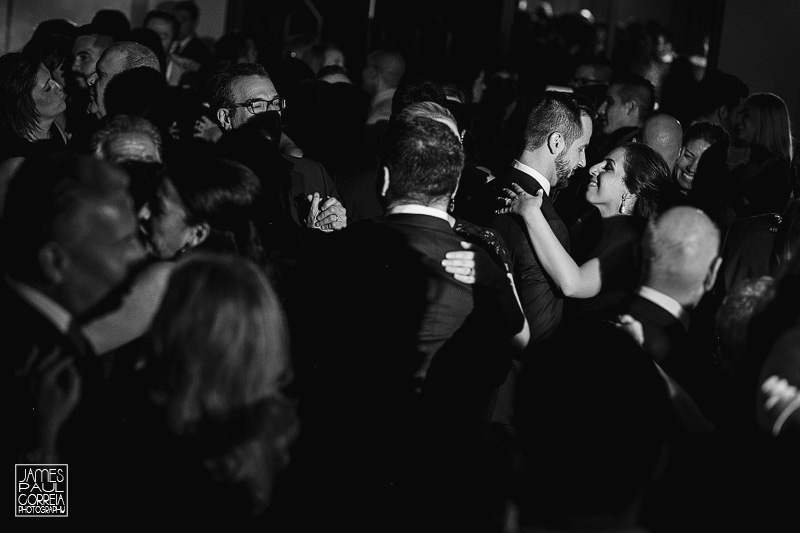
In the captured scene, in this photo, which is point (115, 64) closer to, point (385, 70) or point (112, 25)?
point (112, 25)

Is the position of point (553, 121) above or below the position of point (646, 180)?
above

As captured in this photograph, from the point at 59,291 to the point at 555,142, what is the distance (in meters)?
2.23

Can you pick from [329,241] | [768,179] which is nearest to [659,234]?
[329,241]

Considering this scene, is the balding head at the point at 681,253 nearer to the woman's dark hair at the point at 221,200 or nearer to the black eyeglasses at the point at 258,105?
the woman's dark hair at the point at 221,200

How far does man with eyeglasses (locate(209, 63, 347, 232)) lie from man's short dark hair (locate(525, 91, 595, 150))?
0.89 m

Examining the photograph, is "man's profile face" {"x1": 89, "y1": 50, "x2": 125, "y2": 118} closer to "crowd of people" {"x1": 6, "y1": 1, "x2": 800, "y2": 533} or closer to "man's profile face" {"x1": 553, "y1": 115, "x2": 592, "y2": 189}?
"crowd of people" {"x1": 6, "y1": 1, "x2": 800, "y2": 533}

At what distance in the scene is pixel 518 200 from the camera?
3.47 m

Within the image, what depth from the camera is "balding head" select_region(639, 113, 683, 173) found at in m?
4.61

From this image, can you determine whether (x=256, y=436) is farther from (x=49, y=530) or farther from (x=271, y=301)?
(x=49, y=530)

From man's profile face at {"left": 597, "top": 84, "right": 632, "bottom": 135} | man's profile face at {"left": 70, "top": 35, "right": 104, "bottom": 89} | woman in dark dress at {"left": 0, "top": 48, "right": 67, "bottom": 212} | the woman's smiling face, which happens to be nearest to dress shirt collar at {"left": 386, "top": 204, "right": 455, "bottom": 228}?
the woman's smiling face

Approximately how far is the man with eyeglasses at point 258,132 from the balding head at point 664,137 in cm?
177

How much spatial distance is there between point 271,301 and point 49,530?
87cm

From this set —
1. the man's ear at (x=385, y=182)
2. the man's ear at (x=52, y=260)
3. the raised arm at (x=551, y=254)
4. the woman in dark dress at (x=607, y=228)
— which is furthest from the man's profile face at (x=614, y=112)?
the man's ear at (x=52, y=260)

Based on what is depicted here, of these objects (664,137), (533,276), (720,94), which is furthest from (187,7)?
(533,276)
